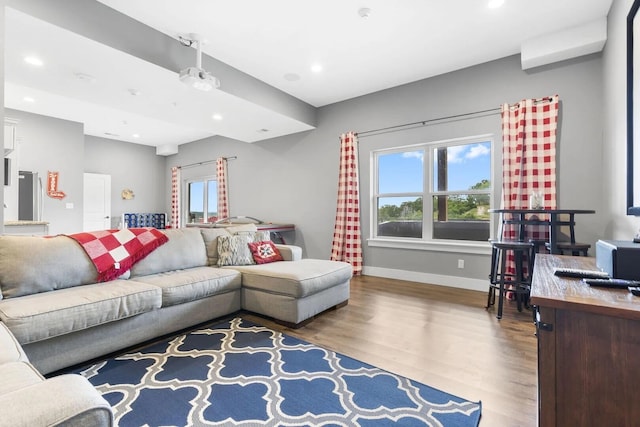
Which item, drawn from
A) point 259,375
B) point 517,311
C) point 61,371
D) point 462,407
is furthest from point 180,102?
point 517,311

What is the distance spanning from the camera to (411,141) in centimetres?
408

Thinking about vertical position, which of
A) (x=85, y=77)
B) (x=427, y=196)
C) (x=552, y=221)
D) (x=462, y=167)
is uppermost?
(x=85, y=77)

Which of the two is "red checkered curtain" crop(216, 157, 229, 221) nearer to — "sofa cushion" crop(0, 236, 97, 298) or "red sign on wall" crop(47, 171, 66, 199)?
"red sign on wall" crop(47, 171, 66, 199)

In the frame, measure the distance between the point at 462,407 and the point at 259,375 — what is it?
1.08 metres

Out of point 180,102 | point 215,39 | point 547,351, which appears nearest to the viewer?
point 547,351

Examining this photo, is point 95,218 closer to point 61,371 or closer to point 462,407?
point 61,371

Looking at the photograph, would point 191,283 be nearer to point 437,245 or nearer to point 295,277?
point 295,277

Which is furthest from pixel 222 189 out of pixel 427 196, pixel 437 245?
pixel 437 245

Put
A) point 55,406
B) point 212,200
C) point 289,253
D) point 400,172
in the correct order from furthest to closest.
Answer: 1. point 212,200
2. point 400,172
3. point 289,253
4. point 55,406

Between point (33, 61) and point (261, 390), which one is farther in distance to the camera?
point (33, 61)

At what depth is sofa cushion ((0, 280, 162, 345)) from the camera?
1.55m

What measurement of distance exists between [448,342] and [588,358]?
151 cm

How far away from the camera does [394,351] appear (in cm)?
208

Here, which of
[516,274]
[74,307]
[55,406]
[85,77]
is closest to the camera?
[55,406]
